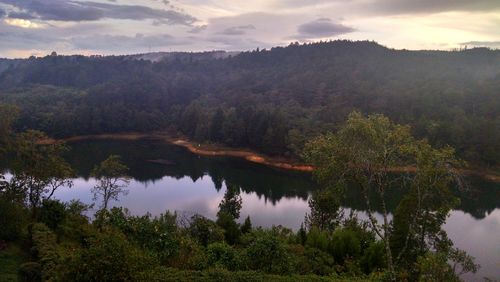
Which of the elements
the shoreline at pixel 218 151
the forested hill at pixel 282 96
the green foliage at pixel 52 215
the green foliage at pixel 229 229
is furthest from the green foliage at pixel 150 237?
the forested hill at pixel 282 96

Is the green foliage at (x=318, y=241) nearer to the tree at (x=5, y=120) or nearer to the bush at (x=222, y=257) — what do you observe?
the bush at (x=222, y=257)

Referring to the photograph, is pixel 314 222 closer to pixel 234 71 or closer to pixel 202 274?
pixel 202 274

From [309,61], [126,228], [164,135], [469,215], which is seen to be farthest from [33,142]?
[309,61]

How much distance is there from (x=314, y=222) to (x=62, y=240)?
1514 cm

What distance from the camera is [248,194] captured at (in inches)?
1758

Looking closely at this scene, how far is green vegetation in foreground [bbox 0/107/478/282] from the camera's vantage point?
10492mm

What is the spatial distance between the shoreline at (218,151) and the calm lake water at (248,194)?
2.75 meters

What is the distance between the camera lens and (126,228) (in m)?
15.2

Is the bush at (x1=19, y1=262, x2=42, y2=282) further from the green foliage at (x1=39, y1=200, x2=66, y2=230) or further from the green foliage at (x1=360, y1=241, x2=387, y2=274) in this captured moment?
the green foliage at (x1=360, y1=241, x2=387, y2=274)

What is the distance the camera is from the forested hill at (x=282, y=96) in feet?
216

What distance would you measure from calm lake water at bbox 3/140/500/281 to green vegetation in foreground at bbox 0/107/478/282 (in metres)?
8.94

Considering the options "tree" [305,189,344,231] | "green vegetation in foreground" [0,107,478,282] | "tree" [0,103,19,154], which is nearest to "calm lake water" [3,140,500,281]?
"tree" [305,189,344,231]

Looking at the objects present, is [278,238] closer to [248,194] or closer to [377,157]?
[377,157]

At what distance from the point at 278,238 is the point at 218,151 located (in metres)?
57.9
